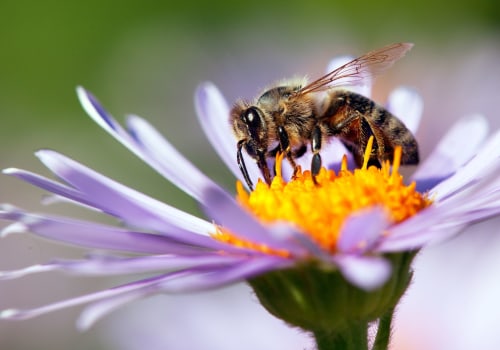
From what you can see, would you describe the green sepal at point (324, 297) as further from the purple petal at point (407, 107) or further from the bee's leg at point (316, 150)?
the purple petal at point (407, 107)

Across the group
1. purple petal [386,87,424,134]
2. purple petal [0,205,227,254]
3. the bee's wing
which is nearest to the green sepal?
purple petal [0,205,227,254]

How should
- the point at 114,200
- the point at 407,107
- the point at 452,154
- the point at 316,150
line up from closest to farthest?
the point at 114,200 < the point at 316,150 < the point at 452,154 < the point at 407,107

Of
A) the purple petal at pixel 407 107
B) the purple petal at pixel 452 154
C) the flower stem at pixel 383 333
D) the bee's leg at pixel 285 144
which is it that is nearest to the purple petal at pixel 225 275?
the flower stem at pixel 383 333

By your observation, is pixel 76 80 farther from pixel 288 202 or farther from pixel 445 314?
pixel 288 202

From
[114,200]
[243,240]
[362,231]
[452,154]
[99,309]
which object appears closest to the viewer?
[99,309]

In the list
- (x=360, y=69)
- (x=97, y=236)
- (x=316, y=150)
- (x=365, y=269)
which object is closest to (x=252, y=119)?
(x=316, y=150)

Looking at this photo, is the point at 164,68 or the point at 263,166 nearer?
the point at 263,166

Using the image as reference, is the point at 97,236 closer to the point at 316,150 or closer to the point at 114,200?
the point at 114,200
